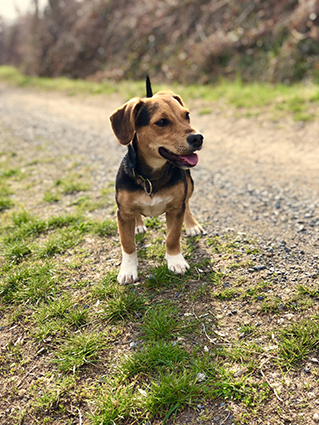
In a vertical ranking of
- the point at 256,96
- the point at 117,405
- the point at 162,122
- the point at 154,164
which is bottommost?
the point at 117,405

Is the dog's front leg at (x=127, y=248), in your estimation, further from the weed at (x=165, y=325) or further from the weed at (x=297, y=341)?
the weed at (x=297, y=341)

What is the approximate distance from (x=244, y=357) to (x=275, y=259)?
4.00 feet

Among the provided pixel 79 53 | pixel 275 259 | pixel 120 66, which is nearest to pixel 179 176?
pixel 275 259

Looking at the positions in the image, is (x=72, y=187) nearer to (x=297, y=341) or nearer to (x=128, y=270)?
(x=128, y=270)

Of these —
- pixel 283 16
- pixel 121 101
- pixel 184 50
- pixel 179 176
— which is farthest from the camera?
pixel 184 50

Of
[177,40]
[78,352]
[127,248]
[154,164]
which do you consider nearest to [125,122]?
[154,164]

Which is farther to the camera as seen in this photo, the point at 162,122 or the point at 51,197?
the point at 51,197

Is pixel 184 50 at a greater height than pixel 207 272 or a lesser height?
greater

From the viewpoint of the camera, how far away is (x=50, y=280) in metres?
3.44

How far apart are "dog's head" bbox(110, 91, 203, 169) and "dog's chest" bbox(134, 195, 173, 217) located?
0.34 m

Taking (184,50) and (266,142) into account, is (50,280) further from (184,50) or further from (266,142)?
(184,50)

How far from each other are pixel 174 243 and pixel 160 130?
1073mm

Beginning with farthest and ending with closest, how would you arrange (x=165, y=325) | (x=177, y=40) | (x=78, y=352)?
(x=177, y=40), (x=165, y=325), (x=78, y=352)

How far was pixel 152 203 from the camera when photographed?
3148 millimetres
